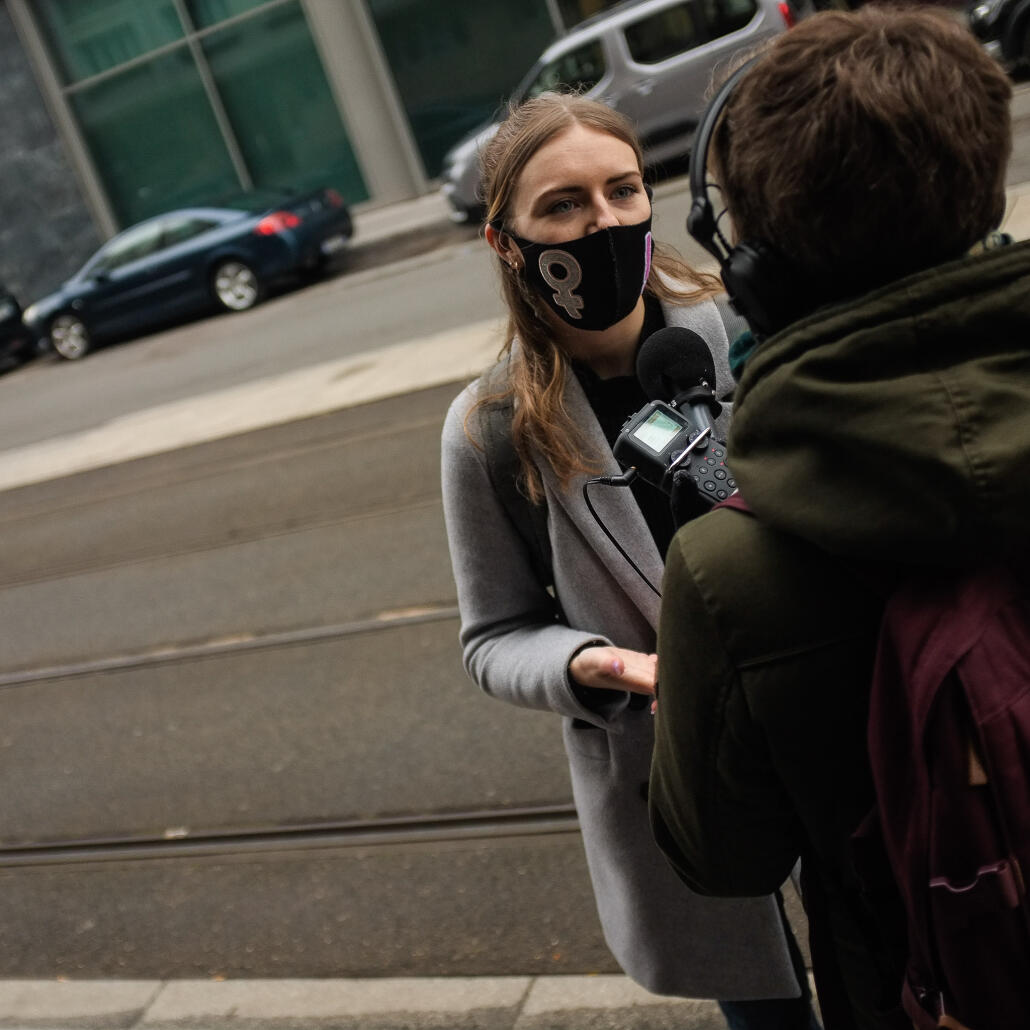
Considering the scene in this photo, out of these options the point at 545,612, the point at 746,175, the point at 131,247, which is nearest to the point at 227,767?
the point at 545,612

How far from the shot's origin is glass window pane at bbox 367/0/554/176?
1981 centimetres

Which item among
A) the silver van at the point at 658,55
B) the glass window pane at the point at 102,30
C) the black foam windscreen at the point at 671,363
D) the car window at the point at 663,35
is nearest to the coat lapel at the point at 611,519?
the black foam windscreen at the point at 671,363

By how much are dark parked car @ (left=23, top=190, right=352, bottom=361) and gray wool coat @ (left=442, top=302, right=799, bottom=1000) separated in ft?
48.9

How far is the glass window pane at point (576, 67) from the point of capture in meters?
15.0

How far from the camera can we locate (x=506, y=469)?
2072 mm

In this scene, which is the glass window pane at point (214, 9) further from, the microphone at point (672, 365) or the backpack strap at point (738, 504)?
the backpack strap at point (738, 504)

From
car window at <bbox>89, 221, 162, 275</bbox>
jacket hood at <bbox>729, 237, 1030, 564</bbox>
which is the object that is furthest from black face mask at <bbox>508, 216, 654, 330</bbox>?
car window at <bbox>89, 221, 162, 275</bbox>

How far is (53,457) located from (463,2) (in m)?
11.7

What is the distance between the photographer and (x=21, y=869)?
187 inches

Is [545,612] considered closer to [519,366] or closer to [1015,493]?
[519,366]

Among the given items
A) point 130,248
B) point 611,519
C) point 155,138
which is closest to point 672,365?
point 611,519

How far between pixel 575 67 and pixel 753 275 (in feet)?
48.6

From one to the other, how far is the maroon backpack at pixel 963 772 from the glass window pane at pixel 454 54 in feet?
64.3

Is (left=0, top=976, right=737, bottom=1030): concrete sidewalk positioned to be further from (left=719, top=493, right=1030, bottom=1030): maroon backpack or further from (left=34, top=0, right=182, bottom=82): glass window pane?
(left=34, top=0, right=182, bottom=82): glass window pane
